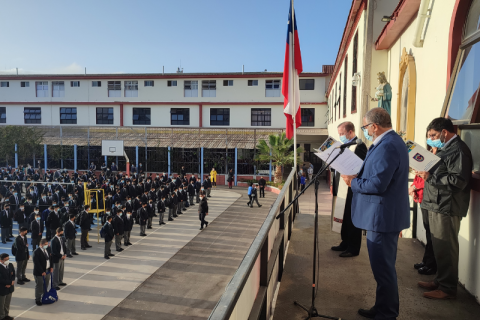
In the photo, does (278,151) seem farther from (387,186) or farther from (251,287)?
(251,287)

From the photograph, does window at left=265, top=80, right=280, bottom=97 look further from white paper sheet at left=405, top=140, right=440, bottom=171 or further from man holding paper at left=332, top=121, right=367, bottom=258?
white paper sheet at left=405, top=140, right=440, bottom=171

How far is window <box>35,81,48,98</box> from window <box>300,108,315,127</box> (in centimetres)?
2642

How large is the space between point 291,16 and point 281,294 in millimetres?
6767

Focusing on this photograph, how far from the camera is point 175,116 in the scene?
106 ft

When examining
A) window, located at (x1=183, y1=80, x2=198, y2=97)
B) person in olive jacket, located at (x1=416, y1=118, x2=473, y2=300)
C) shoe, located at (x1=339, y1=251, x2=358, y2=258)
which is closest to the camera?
person in olive jacket, located at (x1=416, y1=118, x2=473, y2=300)

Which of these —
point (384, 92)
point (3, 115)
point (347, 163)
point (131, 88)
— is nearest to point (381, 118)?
point (347, 163)

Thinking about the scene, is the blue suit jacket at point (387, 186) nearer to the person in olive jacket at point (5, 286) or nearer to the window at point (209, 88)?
the person in olive jacket at point (5, 286)

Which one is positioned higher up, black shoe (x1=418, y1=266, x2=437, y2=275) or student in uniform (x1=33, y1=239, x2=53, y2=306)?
black shoe (x1=418, y1=266, x2=437, y2=275)

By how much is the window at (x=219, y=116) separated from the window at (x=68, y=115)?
46.5ft

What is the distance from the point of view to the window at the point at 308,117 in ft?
102

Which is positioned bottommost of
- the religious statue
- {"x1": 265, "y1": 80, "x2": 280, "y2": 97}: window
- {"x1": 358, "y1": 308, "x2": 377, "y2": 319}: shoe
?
{"x1": 358, "y1": 308, "x2": 377, "y2": 319}: shoe

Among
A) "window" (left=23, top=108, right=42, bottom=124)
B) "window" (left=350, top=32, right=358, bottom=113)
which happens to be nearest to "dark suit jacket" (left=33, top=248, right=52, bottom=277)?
"window" (left=350, top=32, right=358, bottom=113)

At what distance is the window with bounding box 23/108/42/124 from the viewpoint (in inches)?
1331

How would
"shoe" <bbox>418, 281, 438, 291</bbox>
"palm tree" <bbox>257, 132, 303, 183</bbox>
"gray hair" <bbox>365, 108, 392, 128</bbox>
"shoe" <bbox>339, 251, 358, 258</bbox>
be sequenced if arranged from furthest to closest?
"palm tree" <bbox>257, 132, 303, 183</bbox>, "shoe" <bbox>339, 251, 358, 258</bbox>, "shoe" <bbox>418, 281, 438, 291</bbox>, "gray hair" <bbox>365, 108, 392, 128</bbox>
